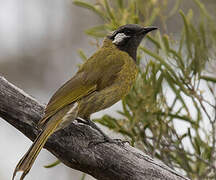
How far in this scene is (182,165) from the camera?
279 centimetres

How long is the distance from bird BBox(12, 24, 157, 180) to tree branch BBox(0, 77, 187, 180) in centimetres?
7

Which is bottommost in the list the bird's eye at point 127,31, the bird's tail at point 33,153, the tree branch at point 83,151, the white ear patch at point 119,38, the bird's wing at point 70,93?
the bird's tail at point 33,153

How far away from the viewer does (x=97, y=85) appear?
118 inches

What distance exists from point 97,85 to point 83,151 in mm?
554

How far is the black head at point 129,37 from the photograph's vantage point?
3.18 metres

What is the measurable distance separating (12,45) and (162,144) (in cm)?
468

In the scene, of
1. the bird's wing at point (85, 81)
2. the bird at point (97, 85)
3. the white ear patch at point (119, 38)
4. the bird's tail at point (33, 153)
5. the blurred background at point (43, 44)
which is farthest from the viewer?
the blurred background at point (43, 44)

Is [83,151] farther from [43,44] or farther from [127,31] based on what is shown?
[43,44]

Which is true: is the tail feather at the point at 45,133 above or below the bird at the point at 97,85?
below

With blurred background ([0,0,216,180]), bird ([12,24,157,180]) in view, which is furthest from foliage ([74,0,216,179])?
blurred background ([0,0,216,180])

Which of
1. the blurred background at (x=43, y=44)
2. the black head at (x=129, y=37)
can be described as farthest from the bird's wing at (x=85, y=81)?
the blurred background at (x=43, y=44)

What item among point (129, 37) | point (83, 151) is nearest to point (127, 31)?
point (129, 37)

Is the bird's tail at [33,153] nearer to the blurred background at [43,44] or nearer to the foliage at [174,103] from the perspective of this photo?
the foliage at [174,103]

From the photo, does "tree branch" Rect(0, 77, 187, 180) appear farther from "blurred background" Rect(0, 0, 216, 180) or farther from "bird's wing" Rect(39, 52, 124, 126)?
"blurred background" Rect(0, 0, 216, 180)
